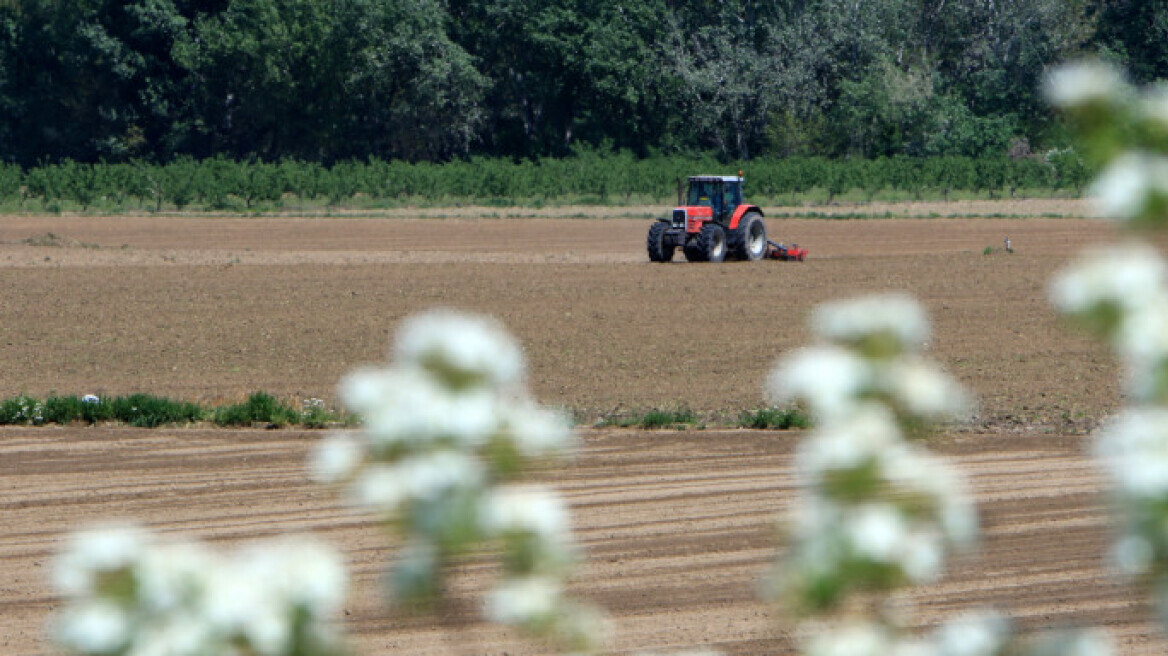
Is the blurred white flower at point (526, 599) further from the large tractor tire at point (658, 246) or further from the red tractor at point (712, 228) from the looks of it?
the large tractor tire at point (658, 246)

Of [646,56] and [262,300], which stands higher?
[646,56]

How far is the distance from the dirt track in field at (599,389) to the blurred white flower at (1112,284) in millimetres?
2932

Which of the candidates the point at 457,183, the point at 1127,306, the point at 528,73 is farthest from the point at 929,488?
the point at 528,73

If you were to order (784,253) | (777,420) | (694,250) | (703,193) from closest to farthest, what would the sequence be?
1. (777,420)
2. (694,250)
3. (784,253)
4. (703,193)

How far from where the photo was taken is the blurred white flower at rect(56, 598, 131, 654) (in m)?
1.67

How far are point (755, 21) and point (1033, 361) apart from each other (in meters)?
72.7

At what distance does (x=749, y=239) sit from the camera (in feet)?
116

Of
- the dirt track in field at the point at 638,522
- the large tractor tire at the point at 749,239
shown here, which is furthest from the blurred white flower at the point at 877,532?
the large tractor tire at the point at 749,239

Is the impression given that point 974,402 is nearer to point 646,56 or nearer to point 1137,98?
point 1137,98

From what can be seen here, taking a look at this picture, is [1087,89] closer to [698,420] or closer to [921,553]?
[921,553]

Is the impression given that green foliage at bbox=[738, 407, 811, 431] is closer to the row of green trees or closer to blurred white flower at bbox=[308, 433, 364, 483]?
blurred white flower at bbox=[308, 433, 364, 483]

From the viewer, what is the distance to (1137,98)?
74.5 inches

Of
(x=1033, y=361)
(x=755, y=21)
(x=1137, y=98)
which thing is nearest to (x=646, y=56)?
(x=755, y=21)

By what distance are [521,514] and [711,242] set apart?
1301 inches
